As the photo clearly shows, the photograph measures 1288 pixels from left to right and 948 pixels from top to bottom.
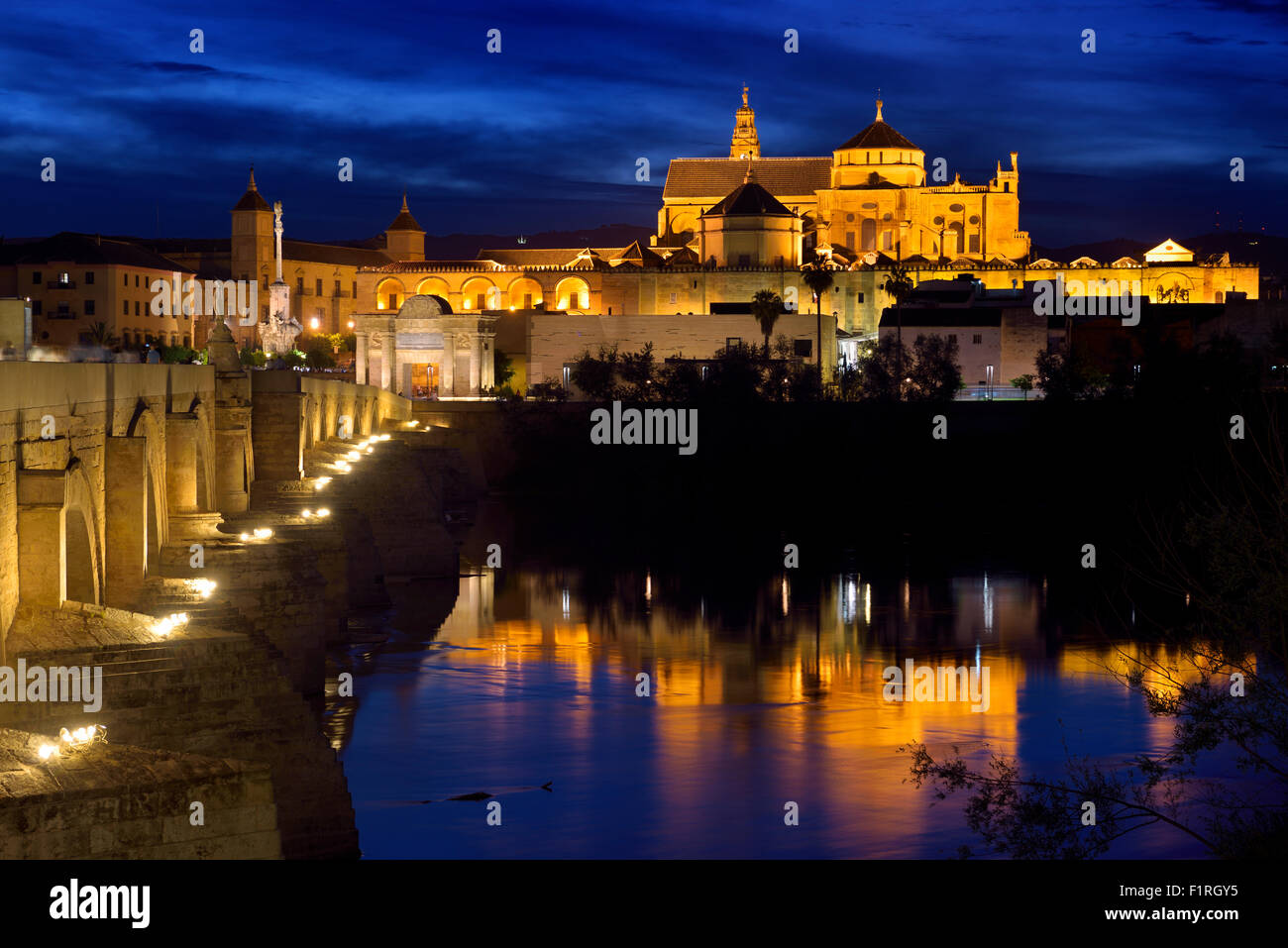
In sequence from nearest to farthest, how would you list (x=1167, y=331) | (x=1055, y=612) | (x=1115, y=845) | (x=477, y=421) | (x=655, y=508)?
(x=1115, y=845) → (x=1055, y=612) → (x=655, y=508) → (x=477, y=421) → (x=1167, y=331)

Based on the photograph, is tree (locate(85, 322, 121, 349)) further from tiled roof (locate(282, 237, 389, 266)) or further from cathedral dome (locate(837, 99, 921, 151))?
cathedral dome (locate(837, 99, 921, 151))

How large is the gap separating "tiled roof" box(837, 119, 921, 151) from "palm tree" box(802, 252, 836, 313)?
12.3 meters

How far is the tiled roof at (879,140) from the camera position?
86.2 meters

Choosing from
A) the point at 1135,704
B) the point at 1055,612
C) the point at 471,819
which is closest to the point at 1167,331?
the point at 1055,612

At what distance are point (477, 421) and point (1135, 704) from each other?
40.1 metres

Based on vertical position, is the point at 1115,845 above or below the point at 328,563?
below

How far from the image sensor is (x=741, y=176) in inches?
3506

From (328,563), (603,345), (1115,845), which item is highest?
(603,345)

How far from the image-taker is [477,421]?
58656 mm

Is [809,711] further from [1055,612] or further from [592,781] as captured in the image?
[1055,612]

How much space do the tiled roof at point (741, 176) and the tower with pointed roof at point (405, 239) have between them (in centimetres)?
1570

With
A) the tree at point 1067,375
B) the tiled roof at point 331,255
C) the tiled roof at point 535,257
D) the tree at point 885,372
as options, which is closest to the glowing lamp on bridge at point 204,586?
the tree at point 1067,375

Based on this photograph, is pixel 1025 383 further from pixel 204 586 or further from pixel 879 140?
pixel 204 586

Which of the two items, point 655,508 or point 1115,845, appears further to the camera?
point 655,508
